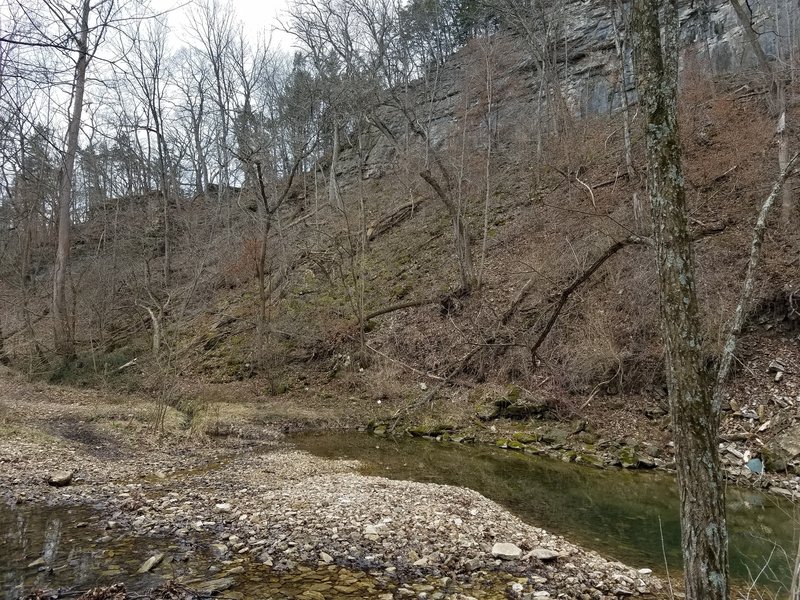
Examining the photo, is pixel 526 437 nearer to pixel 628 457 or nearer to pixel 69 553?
pixel 628 457

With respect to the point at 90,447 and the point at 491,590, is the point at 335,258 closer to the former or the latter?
the point at 90,447

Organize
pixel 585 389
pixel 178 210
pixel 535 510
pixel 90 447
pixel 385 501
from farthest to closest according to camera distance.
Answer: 1. pixel 178 210
2. pixel 585 389
3. pixel 90 447
4. pixel 535 510
5. pixel 385 501

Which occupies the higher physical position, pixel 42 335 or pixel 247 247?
pixel 247 247

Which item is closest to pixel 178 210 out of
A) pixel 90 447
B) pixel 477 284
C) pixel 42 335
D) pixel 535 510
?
pixel 42 335

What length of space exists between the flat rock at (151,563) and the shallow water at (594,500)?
5.41m

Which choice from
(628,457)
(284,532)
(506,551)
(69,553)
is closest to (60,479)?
(69,553)

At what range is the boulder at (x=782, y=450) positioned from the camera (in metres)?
10.5

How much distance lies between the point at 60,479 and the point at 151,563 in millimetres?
3621

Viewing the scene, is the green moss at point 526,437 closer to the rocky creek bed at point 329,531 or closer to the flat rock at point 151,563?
the rocky creek bed at point 329,531

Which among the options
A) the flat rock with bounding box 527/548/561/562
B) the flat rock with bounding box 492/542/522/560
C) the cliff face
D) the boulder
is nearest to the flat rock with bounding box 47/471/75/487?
the flat rock with bounding box 492/542/522/560

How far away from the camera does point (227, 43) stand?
119 ft

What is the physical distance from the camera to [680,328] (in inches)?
138

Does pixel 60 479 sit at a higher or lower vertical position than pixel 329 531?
higher

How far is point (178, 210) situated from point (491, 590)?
33.7m
